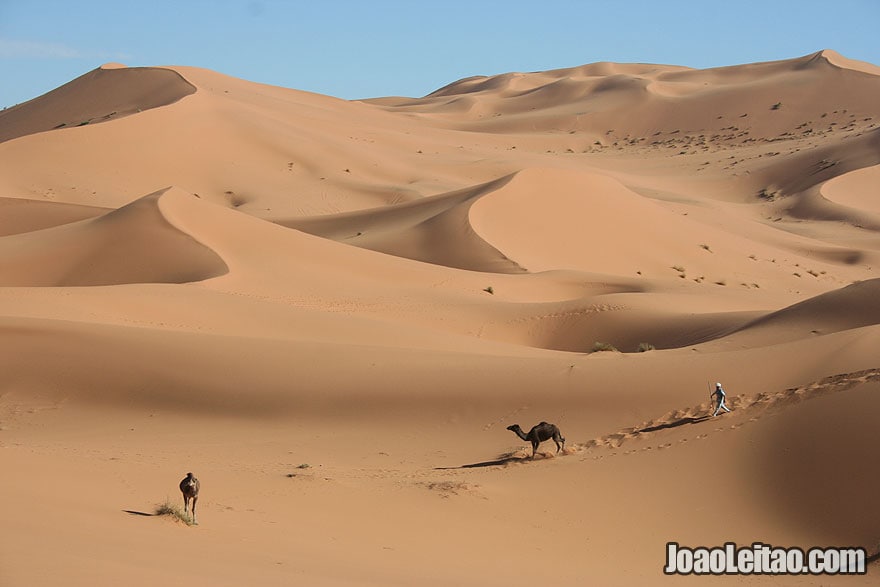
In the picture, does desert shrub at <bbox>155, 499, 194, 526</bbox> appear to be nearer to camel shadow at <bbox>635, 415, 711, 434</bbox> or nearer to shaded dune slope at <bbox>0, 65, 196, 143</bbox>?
camel shadow at <bbox>635, 415, 711, 434</bbox>

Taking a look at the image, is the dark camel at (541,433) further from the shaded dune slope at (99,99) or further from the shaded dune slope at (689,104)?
the shaded dune slope at (689,104)

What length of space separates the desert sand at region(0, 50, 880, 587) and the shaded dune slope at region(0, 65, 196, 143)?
10743mm

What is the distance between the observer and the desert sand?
9.37 metres

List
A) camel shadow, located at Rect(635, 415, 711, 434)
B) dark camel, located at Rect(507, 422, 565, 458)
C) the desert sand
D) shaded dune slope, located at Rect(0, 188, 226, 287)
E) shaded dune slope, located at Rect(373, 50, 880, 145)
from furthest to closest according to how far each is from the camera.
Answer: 1. shaded dune slope, located at Rect(373, 50, 880, 145)
2. shaded dune slope, located at Rect(0, 188, 226, 287)
3. camel shadow, located at Rect(635, 415, 711, 434)
4. dark camel, located at Rect(507, 422, 565, 458)
5. the desert sand

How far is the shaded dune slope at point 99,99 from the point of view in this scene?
194 feet

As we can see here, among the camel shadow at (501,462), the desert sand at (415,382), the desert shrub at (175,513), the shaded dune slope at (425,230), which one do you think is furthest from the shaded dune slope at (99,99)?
the desert shrub at (175,513)

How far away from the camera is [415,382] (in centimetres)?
1555

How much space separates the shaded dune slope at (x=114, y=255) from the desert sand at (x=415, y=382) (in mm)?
100

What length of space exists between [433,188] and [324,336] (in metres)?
31.4

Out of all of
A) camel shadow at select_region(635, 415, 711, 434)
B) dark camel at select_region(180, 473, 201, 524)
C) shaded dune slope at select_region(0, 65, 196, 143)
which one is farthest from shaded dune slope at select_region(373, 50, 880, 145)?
dark camel at select_region(180, 473, 201, 524)

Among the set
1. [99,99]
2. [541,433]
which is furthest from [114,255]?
[99,99]

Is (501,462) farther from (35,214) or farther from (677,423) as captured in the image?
(35,214)

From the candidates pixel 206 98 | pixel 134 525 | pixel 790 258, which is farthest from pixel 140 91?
pixel 134 525

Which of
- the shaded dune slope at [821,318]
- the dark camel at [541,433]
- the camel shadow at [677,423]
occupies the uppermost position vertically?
the shaded dune slope at [821,318]
